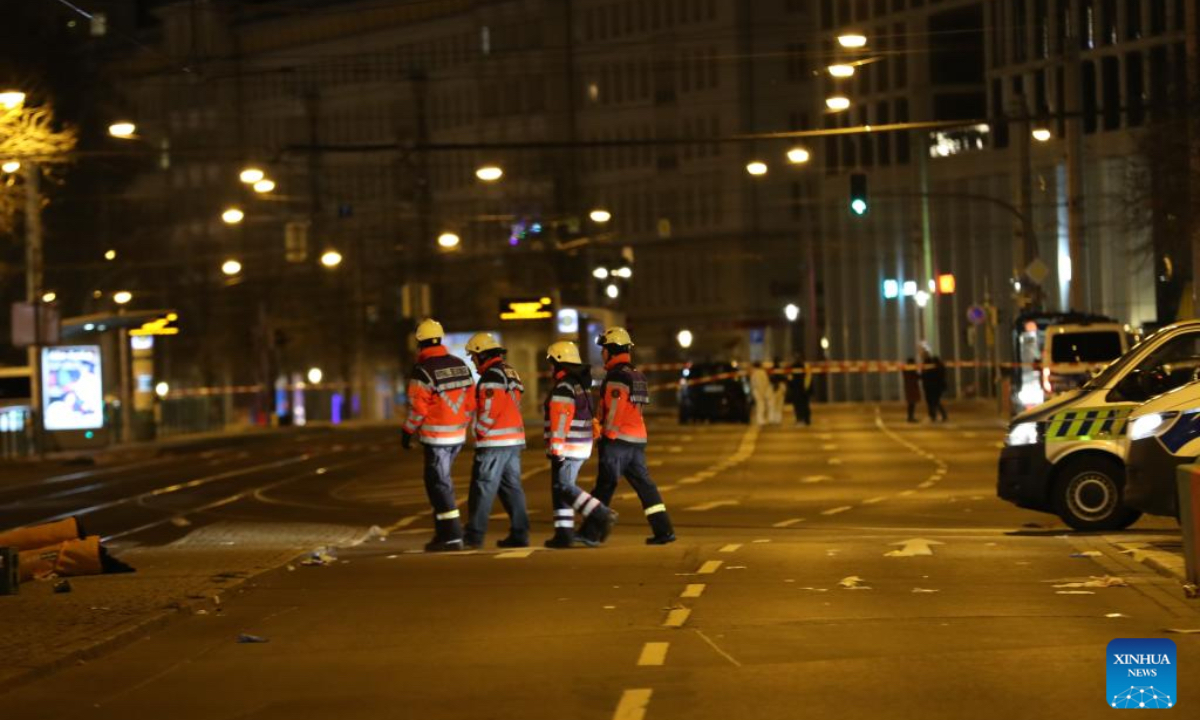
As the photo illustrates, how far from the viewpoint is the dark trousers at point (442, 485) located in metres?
19.1

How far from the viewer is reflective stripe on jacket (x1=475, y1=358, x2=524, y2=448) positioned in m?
19.1

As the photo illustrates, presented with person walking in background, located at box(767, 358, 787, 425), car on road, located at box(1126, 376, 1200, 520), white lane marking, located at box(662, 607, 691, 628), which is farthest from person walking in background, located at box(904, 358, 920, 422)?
white lane marking, located at box(662, 607, 691, 628)

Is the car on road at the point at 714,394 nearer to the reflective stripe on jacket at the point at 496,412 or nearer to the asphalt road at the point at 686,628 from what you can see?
the asphalt road at the point at 686,628

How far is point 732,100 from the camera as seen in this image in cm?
10325

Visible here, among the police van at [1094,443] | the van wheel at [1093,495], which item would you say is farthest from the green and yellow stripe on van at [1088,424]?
the van wheel at [1093,495]

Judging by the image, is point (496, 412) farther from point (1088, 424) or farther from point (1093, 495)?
point (1093, 495)

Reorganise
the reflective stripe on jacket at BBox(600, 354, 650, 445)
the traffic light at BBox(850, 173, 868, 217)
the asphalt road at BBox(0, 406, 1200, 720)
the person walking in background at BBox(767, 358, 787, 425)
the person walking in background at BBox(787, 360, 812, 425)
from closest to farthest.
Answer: the asphalt road at BBox(0, 406, 1200, 720) → the reflective stripe on jacket at BBox(600, 354, 650, 445) → the traffic light at BBox(850, 173, 868, 217) → the person walking in background at BBox(787, 360, 812, 425) → the person walking in background at BBox(767, 358, 787, 425)

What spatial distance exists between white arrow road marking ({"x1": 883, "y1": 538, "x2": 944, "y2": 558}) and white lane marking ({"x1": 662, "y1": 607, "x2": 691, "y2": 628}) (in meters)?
3.98

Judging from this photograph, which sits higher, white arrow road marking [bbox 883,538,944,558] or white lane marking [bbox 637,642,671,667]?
white arrow road marking [bbox 883,538,944,558]

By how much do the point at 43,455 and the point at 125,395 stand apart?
33.0ft

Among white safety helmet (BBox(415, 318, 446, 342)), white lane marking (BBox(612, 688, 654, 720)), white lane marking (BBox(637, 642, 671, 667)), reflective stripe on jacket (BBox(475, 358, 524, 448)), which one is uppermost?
white safety helmet (BBox(415, 318, 446, 342))

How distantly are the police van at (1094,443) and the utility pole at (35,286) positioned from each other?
29.2 metres

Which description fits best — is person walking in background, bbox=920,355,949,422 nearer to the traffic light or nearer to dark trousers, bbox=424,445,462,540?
the traffic light

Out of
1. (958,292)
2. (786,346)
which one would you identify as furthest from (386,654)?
(786,346)
